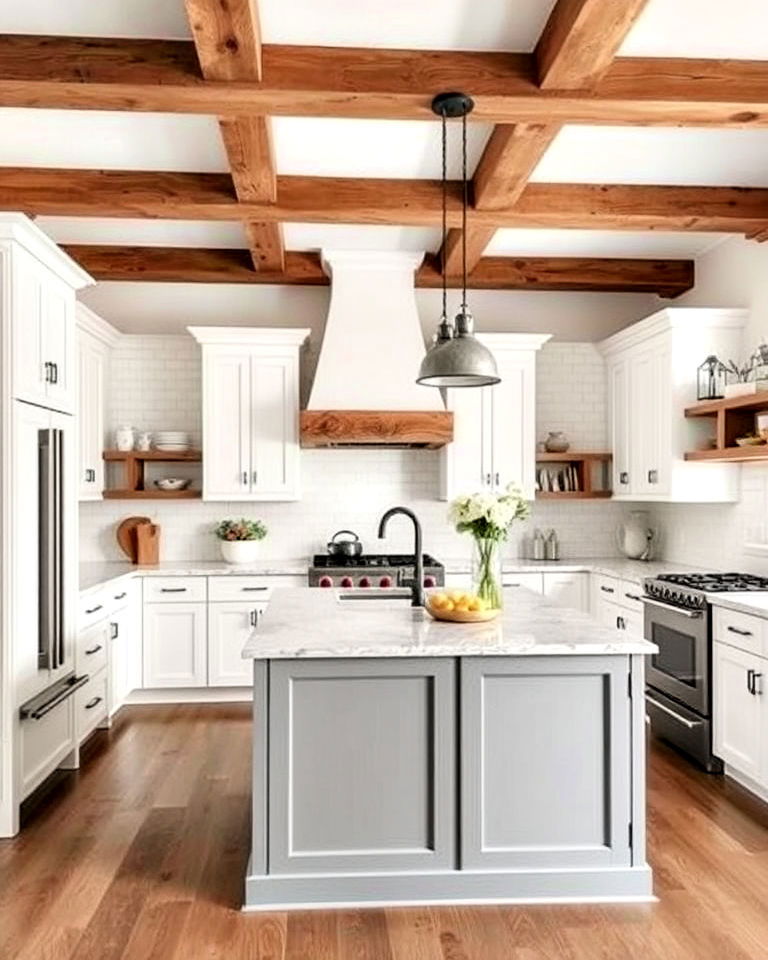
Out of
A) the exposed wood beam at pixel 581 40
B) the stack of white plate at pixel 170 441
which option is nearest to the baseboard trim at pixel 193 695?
the stack of white plate at pixel 170 441

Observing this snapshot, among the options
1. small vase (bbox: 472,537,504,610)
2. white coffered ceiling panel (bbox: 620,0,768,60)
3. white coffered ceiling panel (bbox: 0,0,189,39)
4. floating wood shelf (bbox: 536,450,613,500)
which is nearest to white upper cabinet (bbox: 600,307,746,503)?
floating wood shelf (bbox: 536,450,613,500)

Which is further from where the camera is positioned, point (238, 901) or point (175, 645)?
point (175, 645)

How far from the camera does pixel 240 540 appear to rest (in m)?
5.77

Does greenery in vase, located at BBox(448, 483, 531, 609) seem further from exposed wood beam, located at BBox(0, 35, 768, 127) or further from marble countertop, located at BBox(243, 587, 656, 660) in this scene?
exposed wood beam, located at BBox(0, 35, 768, 127)

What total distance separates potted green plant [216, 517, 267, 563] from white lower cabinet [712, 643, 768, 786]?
3150 millimetres

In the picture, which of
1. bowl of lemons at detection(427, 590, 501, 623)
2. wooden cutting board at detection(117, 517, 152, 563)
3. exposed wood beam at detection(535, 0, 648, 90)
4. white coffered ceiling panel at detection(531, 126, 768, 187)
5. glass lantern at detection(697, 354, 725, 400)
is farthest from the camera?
wooden cutting board at detection(117, 517, 152, 563)

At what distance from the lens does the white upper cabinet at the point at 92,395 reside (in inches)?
204

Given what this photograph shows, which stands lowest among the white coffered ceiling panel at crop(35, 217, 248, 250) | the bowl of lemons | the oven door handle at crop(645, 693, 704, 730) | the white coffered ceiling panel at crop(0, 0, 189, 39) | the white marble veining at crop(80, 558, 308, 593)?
the oven door handle at crop(645, 693, 704, 730)

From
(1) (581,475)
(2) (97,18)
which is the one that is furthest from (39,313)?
(1) (581,475)

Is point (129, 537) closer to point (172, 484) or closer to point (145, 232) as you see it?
point (172, 484)

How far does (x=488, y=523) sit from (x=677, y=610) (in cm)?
166

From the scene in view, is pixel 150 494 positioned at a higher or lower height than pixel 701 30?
lower

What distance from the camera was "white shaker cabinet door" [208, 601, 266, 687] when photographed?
5.40 meters

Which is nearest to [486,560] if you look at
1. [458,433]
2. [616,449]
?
[458,433]
